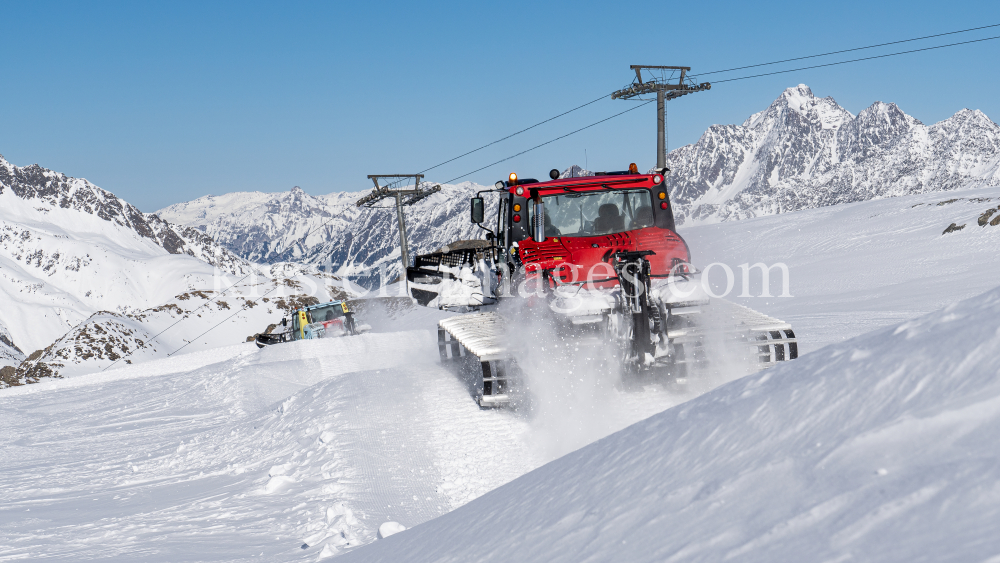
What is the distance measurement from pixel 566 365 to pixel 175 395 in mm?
9201

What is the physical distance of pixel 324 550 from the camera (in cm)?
419

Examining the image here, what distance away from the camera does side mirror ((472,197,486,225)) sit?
8920 mm

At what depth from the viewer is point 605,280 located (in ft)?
24.5

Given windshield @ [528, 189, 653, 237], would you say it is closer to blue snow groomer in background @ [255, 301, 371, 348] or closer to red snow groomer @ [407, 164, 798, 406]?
red snow groomer @ [407, 164, 798, 406]

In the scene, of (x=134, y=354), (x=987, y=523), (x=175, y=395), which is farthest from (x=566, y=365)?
(x=134, y=354)

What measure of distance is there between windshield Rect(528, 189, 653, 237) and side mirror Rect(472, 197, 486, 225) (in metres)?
0.69

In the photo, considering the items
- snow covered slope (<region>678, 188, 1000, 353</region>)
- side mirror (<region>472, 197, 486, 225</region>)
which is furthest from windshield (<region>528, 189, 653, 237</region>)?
snow covered slope (<region>678, 188, 1000, 353</region>)

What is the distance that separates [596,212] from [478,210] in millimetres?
1513

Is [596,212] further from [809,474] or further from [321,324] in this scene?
[321,324]

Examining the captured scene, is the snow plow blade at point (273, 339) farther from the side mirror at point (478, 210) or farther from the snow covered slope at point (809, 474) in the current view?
the snow covered slope at point (809, 474)

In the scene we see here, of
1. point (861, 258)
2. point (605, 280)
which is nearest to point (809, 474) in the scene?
point (605, 280)

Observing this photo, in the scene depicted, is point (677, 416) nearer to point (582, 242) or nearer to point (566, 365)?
point (566, 365)

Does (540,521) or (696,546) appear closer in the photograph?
(696,546)

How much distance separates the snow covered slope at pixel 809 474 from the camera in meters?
1.61
